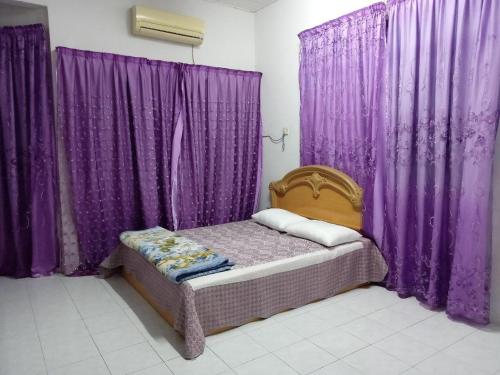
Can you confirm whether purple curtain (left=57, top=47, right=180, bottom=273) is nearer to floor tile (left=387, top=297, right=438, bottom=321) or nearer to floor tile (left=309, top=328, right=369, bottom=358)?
floor tile (left=309, top=328, right=369, bottom=358)

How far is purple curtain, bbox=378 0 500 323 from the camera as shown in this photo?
2.25 metres

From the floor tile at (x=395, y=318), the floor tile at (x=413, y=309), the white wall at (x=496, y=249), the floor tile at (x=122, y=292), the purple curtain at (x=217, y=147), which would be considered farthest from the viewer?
the purple curtain at (x=217, y=147)

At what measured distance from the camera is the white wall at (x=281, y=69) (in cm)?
366

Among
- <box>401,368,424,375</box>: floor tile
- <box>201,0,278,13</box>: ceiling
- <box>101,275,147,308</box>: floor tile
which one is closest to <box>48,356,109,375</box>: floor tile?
<box>101,275,147,308</box>: floor tile

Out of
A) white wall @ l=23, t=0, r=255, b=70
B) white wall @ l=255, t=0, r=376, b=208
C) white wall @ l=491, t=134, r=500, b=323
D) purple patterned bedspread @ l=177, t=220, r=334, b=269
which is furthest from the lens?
white wall @ l=255, t=0, r=376, b=208

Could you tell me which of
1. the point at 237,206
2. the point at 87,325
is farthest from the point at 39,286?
the point at 237,206

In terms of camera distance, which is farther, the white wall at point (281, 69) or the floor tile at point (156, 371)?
the white wall at point (281, 69)

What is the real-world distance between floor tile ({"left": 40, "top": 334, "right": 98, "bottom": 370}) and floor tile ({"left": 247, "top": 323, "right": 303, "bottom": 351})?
3.19 feet

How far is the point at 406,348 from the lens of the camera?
2162 mm

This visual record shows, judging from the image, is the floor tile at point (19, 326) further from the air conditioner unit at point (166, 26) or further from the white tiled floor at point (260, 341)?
the air conditioner unit at point (166, 26)

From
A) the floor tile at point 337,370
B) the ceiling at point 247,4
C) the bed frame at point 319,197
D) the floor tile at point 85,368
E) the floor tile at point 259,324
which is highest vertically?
the ceiling at point 247,4

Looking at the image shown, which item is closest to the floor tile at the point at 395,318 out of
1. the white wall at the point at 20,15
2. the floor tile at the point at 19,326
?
the floor tile at the point at 19,326

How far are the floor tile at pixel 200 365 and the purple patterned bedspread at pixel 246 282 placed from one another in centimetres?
4

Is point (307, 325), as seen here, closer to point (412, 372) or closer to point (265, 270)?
point (265, 270)
